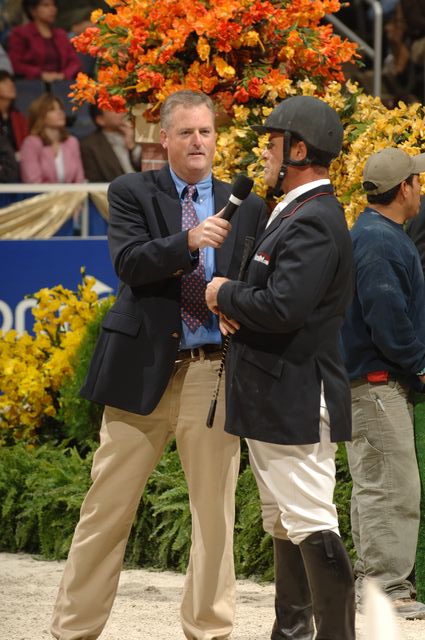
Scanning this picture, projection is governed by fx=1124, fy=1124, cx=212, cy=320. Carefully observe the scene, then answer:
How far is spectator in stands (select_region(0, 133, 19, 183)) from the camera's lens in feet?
31.5

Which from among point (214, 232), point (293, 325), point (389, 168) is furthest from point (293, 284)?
point (389, 168)

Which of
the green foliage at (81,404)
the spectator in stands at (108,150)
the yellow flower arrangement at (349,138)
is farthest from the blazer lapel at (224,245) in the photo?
the spectator in stands at (108,150)

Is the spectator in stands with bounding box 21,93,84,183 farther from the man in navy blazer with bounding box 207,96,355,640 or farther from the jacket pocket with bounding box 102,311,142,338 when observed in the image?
the man in navy blazer with bounding box 207,96,355,640

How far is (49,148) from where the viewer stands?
987 cm

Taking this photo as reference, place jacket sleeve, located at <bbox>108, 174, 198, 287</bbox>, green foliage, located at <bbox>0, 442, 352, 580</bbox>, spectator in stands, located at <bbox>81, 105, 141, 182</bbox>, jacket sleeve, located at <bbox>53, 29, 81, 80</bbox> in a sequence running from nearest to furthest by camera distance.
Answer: jacket sleeve, located at <bbox>108, 174, 198, 287</bbox> < green foliage, located at <bbox>0, 442, 352, 580</bbox> < spectator in stands, located at <bbox>81, 105, 141, 182</bbox> < jacket sleeve, located at <bbox>53, 29, 81, 80</bbox>

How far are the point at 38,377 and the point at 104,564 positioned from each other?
298 centimetres

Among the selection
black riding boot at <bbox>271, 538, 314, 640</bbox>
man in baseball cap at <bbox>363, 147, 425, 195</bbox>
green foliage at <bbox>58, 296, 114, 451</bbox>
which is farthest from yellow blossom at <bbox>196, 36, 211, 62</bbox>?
black riding boot at <bbox>271, 538, 314, 640</bbox>

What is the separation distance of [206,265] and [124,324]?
34 centimetres

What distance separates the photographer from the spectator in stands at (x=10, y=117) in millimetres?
9984

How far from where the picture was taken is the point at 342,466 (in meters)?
5.32

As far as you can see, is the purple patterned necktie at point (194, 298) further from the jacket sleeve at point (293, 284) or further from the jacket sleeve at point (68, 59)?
the jacket sleeve at point (68, 59)

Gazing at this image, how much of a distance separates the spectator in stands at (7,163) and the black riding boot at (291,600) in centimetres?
649

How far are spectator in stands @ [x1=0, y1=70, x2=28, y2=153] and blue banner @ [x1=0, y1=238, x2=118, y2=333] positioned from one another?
77.7 inches

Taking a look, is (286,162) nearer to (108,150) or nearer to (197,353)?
(197,353)
